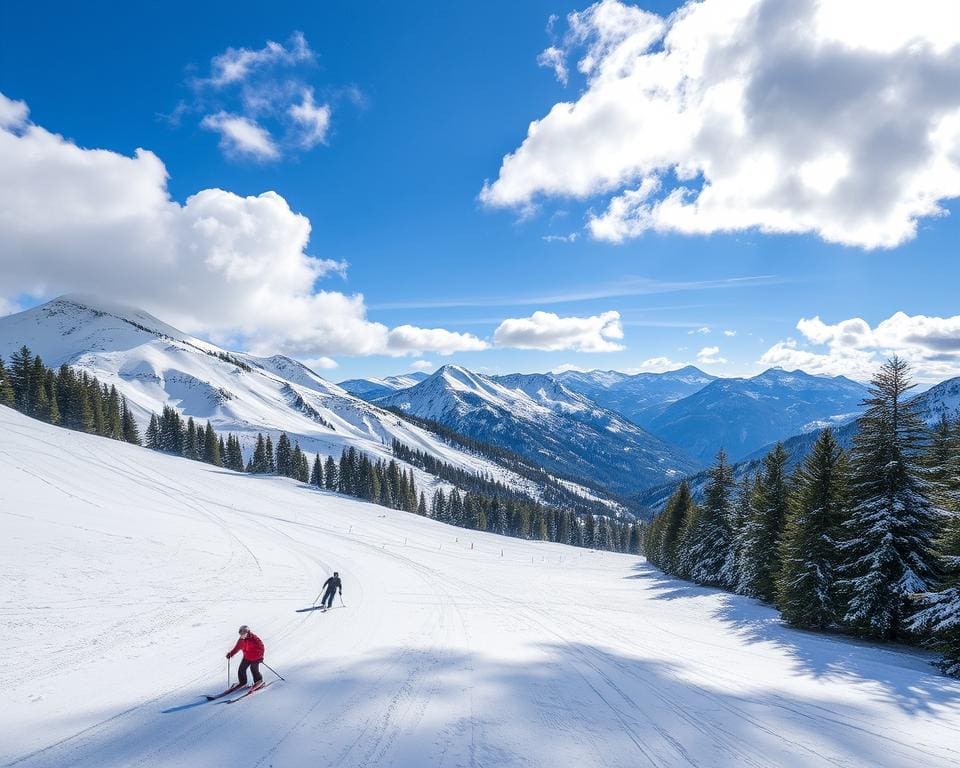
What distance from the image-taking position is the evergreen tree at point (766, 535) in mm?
27109

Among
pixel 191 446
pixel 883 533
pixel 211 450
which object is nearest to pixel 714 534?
pixel 883 533

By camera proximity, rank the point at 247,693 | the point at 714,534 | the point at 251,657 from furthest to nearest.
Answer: the point at 714,534 < the point at 251,657 < the point at 247,693

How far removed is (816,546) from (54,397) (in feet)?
310

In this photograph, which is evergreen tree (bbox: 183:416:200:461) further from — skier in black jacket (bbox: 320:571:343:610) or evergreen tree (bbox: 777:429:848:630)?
evergreen tree (bbox: 777:429:848:630)

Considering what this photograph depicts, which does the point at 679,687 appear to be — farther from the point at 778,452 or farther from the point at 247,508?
the point at 247,508

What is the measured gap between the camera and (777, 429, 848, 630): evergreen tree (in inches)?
794

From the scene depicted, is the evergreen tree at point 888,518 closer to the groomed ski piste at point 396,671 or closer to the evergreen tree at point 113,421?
the groomed ski piste at point 396,671

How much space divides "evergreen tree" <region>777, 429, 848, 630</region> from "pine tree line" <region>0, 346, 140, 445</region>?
92483 millimetres

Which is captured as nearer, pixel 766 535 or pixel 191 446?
pixel 766 535

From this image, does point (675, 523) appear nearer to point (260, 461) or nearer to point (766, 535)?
point (766, 535)

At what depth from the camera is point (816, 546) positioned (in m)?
20.8

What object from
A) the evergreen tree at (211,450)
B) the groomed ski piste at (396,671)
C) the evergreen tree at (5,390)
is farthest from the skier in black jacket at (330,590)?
the evergreen tree at (211,450)

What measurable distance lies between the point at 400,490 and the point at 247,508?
5496 cm

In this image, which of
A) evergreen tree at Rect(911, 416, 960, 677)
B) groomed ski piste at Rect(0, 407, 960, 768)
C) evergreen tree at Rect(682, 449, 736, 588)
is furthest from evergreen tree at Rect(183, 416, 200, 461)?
evergreen tree at Rect(911, 416, 960, 677)
